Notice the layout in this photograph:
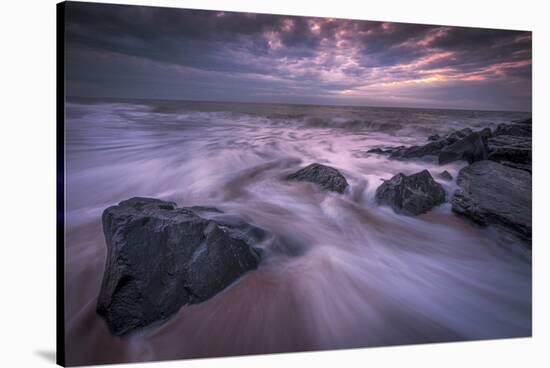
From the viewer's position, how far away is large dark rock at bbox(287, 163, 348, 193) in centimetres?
323

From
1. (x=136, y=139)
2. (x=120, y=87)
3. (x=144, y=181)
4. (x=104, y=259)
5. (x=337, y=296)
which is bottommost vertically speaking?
(x=337, y=296)

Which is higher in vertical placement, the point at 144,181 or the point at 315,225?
the point at 144,181

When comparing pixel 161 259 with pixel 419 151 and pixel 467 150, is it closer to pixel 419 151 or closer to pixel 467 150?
pixel 419 151

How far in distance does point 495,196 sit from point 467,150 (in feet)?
1.25

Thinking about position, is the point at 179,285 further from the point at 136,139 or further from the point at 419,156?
the point at 419,156

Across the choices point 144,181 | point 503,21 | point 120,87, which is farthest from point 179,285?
point 503,21

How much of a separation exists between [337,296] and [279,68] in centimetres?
149

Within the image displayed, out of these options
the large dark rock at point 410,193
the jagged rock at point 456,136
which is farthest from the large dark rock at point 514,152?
the large dark rock at point 410,193

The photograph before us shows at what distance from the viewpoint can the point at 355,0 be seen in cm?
329

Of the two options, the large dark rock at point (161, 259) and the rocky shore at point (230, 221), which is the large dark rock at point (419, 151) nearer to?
the rocky shore at point (230, 221)

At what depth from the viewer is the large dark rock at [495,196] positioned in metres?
3.46

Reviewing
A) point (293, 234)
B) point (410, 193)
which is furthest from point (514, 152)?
point (293, 234)

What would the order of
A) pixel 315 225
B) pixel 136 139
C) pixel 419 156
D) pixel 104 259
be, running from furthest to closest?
pixel 419 156
pixel 315 225
pixel 136 139
pixel 104 259

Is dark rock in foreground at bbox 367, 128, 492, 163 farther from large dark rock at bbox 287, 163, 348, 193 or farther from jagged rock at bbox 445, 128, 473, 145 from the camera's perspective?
large dark rock at bbox 287, 163, 348, 193
